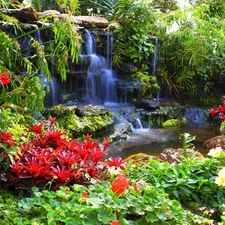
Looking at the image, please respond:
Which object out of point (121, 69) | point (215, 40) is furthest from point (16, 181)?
point (215, 40)

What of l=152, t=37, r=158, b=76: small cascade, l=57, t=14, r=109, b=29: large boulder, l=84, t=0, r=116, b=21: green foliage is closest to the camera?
l=57, t=14, r=109, b=29: large boulder

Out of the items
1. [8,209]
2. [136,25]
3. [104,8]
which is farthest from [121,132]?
[104,8]

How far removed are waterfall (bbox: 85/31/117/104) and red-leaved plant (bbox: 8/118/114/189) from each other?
594cm

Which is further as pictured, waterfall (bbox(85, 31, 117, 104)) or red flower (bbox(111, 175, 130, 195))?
waterfall (bbox(85, 31, 117, 104))

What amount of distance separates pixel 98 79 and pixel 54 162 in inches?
263

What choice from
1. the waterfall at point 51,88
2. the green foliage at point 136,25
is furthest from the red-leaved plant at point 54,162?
the green foliage at point 136,25

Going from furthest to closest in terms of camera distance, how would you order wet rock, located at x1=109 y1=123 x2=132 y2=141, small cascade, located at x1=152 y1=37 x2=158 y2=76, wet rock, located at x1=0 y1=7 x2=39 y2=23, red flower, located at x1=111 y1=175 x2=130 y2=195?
small cascade, located at x1=152 y1=37 x2=158 y2=76 < wet rock, located at x1=0 y1=7 x2=39 y2=23 < wet rock, located at x1=109 y1=123 x2=132 y2=141 < red flower, located at x1=111 y1=175 x2=130 y2=195

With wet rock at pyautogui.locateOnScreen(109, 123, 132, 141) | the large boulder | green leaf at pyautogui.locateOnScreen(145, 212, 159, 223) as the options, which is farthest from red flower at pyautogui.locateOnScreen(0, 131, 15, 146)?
the large boulder

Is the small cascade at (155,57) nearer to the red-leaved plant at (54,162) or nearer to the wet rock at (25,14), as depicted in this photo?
the wet rock at (25,14)

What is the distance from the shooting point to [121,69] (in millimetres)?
9383

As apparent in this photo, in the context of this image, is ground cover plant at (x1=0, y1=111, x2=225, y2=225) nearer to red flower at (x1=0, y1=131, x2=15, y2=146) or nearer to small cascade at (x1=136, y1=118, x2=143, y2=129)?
red flower at (x1=0, y1=131, x2=15, y2=146)

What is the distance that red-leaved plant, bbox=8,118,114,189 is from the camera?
7.00 ft

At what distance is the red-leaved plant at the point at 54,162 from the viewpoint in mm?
2135

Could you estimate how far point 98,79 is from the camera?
28.9ft
